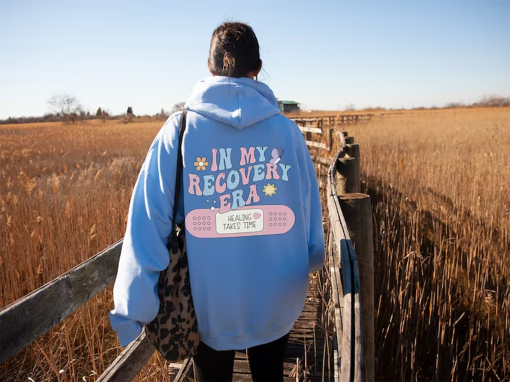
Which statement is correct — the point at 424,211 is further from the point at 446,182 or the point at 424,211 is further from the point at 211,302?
the point at 211,302

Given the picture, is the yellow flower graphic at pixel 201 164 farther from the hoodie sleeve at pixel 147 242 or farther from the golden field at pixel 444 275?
Answer: the golden field at pixel 444 275

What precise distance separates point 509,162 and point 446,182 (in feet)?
4.34


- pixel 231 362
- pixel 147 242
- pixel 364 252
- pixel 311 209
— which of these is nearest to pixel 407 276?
pixel 364 252

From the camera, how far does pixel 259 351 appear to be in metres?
1.33

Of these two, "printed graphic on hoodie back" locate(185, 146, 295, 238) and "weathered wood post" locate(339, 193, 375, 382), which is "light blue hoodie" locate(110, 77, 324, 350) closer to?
"printed graphic on hoodie back" locate(185, 146, 295, 238)

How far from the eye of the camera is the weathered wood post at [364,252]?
6.22 ft

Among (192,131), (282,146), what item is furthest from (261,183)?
(192,131)

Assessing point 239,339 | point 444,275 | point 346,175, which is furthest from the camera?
point 346,175

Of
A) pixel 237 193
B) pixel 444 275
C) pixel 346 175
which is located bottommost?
pixel 444 275

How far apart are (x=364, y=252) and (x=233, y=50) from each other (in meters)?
1.22

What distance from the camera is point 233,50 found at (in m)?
1.23

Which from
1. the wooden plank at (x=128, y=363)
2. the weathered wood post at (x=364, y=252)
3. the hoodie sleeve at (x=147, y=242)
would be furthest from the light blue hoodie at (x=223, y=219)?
the weathered wood post at (x=364, y=252)

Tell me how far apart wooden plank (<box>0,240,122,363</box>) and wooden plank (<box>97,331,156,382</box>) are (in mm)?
329

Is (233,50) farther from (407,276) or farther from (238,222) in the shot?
(407,276)
